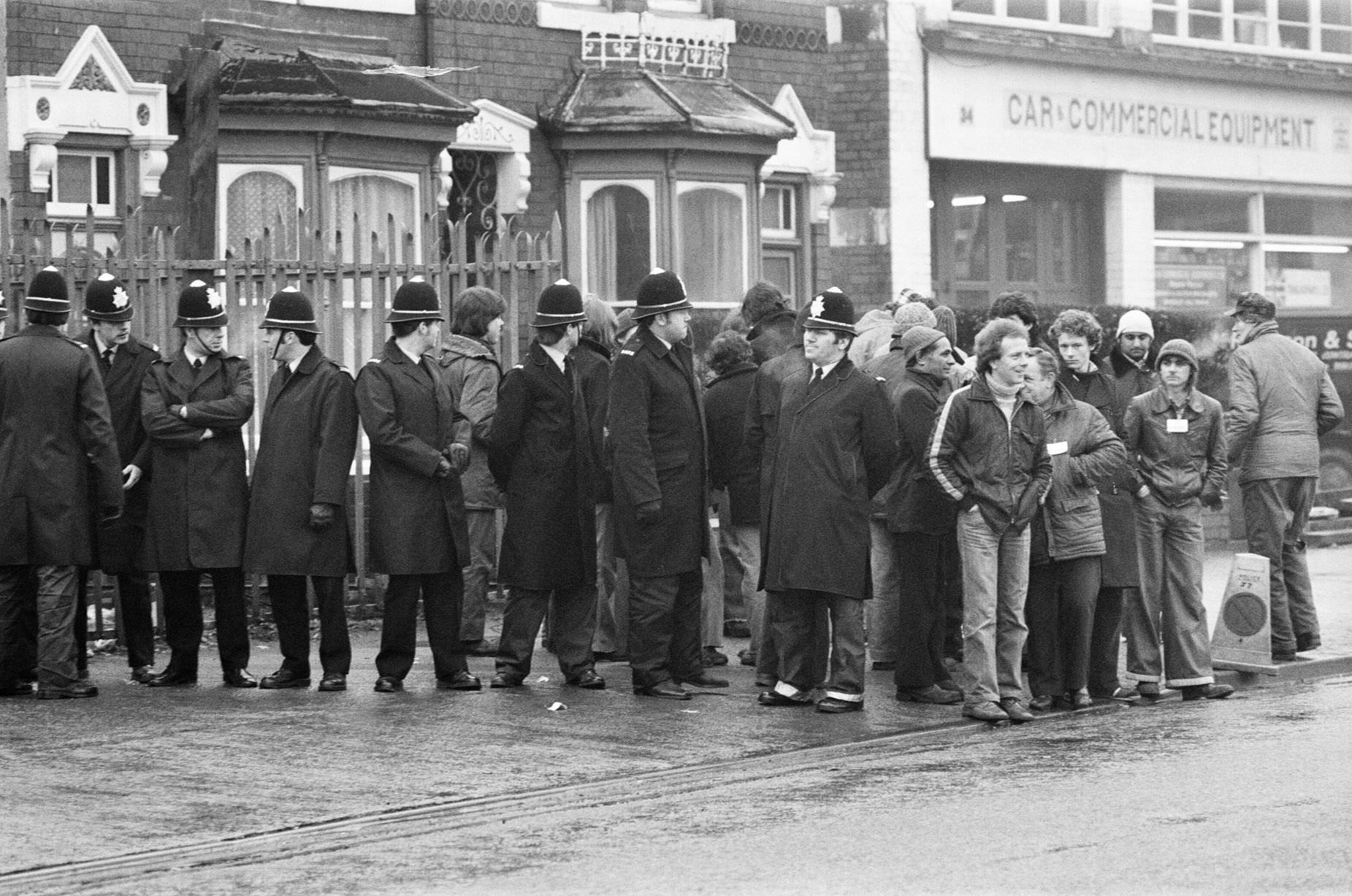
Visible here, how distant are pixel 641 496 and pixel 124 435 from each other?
2628 millimetres

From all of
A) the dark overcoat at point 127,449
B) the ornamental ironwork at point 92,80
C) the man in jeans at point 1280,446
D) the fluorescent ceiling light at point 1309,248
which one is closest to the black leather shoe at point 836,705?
the man in jeans at point 1280,446

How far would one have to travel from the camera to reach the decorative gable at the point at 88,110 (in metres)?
17.3

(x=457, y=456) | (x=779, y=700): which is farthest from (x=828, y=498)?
(x=457, y=456)

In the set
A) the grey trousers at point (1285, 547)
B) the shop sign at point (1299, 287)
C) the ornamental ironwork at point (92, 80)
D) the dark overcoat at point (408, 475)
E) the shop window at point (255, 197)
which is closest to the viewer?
the dark overcoat at point (408, 475)

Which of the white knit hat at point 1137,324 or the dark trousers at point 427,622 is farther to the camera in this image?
the white knit hat at point 1137,324

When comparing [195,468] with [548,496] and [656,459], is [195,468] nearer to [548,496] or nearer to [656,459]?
[548,496]

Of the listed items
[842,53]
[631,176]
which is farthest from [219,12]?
[842,53]

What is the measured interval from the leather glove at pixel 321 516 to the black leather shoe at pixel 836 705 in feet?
7.99

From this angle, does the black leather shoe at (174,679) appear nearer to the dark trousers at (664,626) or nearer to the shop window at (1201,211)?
the dark trousers at (664,626)

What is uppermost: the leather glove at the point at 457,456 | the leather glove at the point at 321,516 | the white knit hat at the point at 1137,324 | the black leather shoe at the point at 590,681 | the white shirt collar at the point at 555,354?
the white knit hat at the point at 1137,324

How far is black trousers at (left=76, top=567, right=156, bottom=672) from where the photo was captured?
1071 cm

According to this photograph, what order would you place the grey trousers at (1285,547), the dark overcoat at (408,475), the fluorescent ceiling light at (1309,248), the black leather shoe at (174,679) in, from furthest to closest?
1. the fluorescent ceiling light at (1309,248)
2. the grey trousers at (1285,547)
3. the black leather shoe at (174,679)
4. the dark overcoat at (408,475)

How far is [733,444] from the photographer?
1130cm

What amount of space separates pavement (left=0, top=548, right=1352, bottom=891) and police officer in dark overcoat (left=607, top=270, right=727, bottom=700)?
347 millimetres
